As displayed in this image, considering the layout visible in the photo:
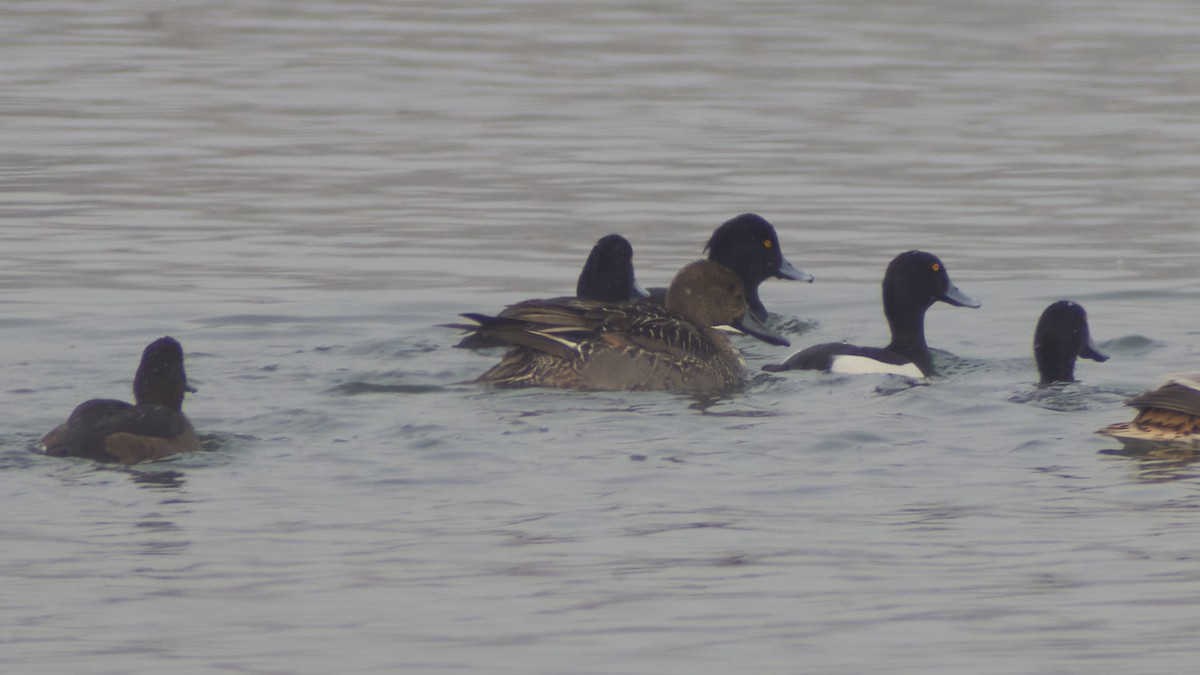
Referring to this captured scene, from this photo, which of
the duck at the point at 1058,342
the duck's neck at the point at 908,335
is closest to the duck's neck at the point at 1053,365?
the duck at the point at 1058,342

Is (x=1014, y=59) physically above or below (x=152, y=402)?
above

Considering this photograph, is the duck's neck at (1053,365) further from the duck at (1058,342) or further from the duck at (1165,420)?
the duck at (1165,420)

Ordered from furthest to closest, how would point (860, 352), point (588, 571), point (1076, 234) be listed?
point (1076, 234), point (860, 352), point (588, 571)

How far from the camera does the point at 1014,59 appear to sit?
29750 millimetres

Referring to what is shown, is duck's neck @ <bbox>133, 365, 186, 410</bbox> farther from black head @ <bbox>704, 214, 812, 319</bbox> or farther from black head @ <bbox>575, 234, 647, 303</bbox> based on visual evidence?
black head @ <bbox>704, 214, 812, 319</bbox>

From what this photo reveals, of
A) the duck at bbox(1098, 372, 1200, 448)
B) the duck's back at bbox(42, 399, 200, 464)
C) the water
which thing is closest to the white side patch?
the water

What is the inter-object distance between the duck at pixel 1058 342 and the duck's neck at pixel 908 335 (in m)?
0.83

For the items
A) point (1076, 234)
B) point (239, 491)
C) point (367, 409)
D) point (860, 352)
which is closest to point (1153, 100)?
point (1076, 234)

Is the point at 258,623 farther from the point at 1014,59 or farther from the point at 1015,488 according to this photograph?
the point at 1014,59

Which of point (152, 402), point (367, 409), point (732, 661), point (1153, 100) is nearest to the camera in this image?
point (732, 661)

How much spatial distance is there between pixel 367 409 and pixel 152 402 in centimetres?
121

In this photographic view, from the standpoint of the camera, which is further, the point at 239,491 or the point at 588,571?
the point at 239,491

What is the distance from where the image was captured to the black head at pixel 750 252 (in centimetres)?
1473

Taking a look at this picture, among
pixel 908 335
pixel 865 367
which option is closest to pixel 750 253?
pixel 908 335
